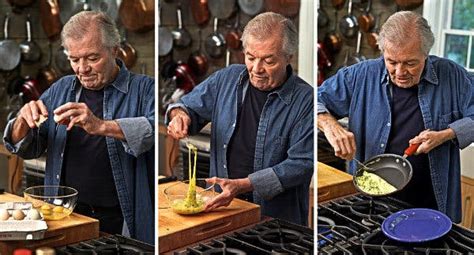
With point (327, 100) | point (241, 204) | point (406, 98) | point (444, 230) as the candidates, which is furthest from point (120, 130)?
point (444, 230)

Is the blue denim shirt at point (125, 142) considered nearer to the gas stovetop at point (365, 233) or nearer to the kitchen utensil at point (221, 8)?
the kitchen utensil at point (221, 8)

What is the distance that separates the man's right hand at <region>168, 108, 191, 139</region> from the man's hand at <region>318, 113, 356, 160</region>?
438mm

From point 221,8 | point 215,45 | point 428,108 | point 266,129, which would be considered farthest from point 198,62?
point 428,108

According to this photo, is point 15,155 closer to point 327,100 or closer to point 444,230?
point 327,100

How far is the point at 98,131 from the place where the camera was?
2.10 metres

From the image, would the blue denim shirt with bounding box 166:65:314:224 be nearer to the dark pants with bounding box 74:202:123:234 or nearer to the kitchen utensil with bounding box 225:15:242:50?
the kitchen utensil with bounding box 225:15:242:50

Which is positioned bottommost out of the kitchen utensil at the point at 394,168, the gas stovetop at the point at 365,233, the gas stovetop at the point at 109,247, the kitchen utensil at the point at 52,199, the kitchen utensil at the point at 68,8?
the gas stovetop at the point at 109,247

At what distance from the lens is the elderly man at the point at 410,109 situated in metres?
2.06

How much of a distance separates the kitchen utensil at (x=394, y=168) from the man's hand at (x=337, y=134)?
7 centimetres

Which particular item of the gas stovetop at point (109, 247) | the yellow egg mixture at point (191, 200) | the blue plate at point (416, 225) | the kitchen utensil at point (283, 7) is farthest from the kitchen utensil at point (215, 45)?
the blue plate at point (416, 225)

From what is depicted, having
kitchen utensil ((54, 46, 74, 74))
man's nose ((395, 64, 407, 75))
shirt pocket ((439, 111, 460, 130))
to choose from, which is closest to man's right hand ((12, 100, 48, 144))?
kitchen utensil ((54, 46, 74, 74))

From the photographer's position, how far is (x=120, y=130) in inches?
82.5

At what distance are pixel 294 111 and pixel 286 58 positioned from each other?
0.58 feet

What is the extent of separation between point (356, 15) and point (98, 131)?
909 millimetres
